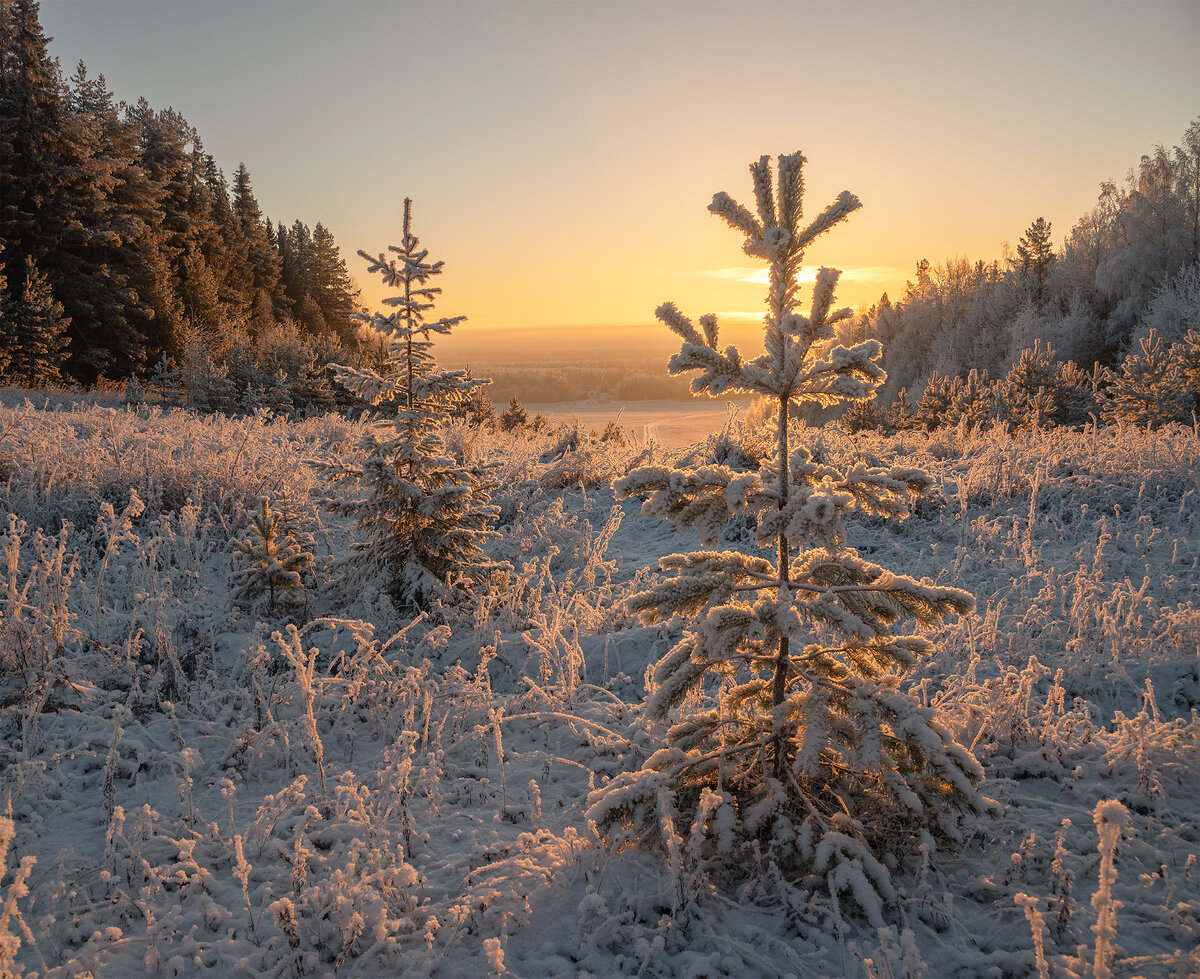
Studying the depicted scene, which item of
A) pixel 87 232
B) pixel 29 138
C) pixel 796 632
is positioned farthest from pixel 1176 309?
pixel 29 138

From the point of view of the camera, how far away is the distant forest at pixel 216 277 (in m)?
22.9

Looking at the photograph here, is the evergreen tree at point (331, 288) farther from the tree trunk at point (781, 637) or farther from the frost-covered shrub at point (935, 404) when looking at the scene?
the tree trunk at point (781, 637)

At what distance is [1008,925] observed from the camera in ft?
7.07

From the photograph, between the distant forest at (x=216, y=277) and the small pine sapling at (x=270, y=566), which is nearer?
the small pine sapling at (x=270, y=566)

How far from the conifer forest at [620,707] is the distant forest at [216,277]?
435 inches

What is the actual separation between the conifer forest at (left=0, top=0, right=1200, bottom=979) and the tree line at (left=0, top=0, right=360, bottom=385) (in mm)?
19991

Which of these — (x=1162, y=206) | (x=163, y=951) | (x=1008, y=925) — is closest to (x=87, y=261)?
(x=163, y=951)

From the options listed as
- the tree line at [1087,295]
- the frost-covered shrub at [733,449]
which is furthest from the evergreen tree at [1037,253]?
the frost-covered shrub at [733,449]

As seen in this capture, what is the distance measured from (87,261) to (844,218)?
31.9 m

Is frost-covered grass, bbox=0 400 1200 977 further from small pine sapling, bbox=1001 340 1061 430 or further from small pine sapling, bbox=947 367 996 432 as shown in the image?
small pine sapling, bbox=947 367 996 432

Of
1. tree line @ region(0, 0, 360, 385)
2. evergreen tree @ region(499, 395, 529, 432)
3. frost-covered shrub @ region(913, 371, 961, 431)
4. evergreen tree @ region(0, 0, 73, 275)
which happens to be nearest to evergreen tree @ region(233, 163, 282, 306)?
tree line @ region(0, 0, 360, 385)

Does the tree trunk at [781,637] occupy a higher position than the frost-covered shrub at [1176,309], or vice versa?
the frost-covered shrub at [1176,309]

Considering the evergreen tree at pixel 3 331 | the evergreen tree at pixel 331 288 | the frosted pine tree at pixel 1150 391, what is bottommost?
Answer: the frosted pine tree at pixel 1150 391

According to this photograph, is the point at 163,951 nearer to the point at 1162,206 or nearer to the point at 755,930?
the point at 755,930
